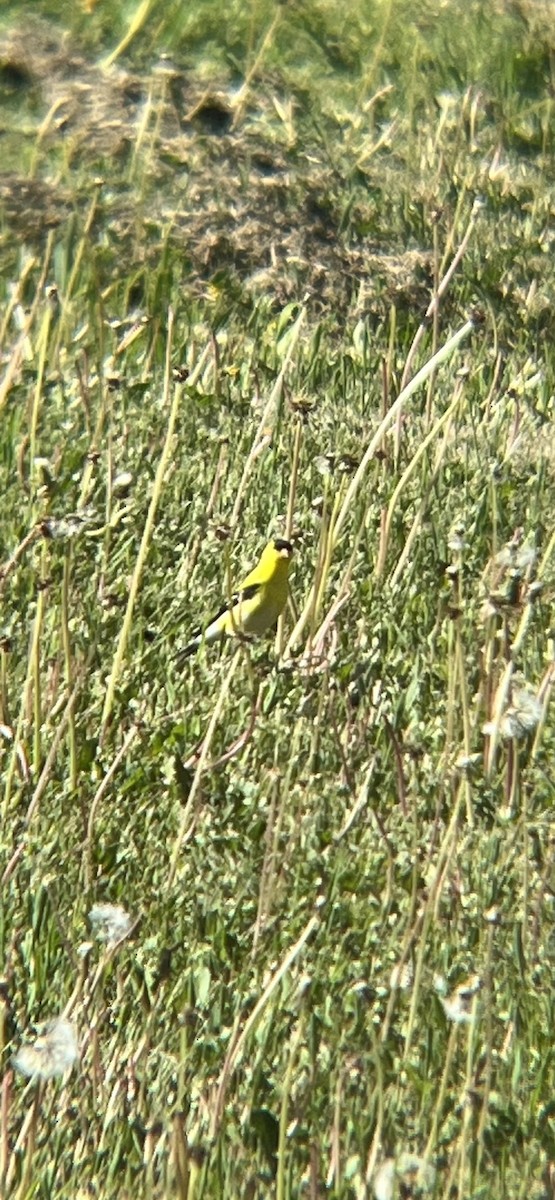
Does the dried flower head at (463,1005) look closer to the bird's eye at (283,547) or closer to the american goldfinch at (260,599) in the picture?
the american goldfinch at (260,599)

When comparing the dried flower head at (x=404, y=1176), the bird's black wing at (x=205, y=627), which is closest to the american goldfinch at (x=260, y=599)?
the bird's black wing at (x=205, y=627)

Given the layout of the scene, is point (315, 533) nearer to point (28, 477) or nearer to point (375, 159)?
point (28, 477)

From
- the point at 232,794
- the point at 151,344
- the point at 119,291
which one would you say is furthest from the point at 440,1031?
the point at 119,291

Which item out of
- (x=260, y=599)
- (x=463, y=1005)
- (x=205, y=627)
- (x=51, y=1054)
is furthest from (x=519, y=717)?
(x=51, y=1054)

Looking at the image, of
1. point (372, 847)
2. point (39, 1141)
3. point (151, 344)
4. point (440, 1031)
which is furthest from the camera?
point (151, 344)

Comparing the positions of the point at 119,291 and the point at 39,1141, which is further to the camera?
the point at 119,291

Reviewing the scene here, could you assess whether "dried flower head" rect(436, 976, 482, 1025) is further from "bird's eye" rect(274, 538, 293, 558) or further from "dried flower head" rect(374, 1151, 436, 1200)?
"bird's eye" rect(274, 538, 293, 558)
